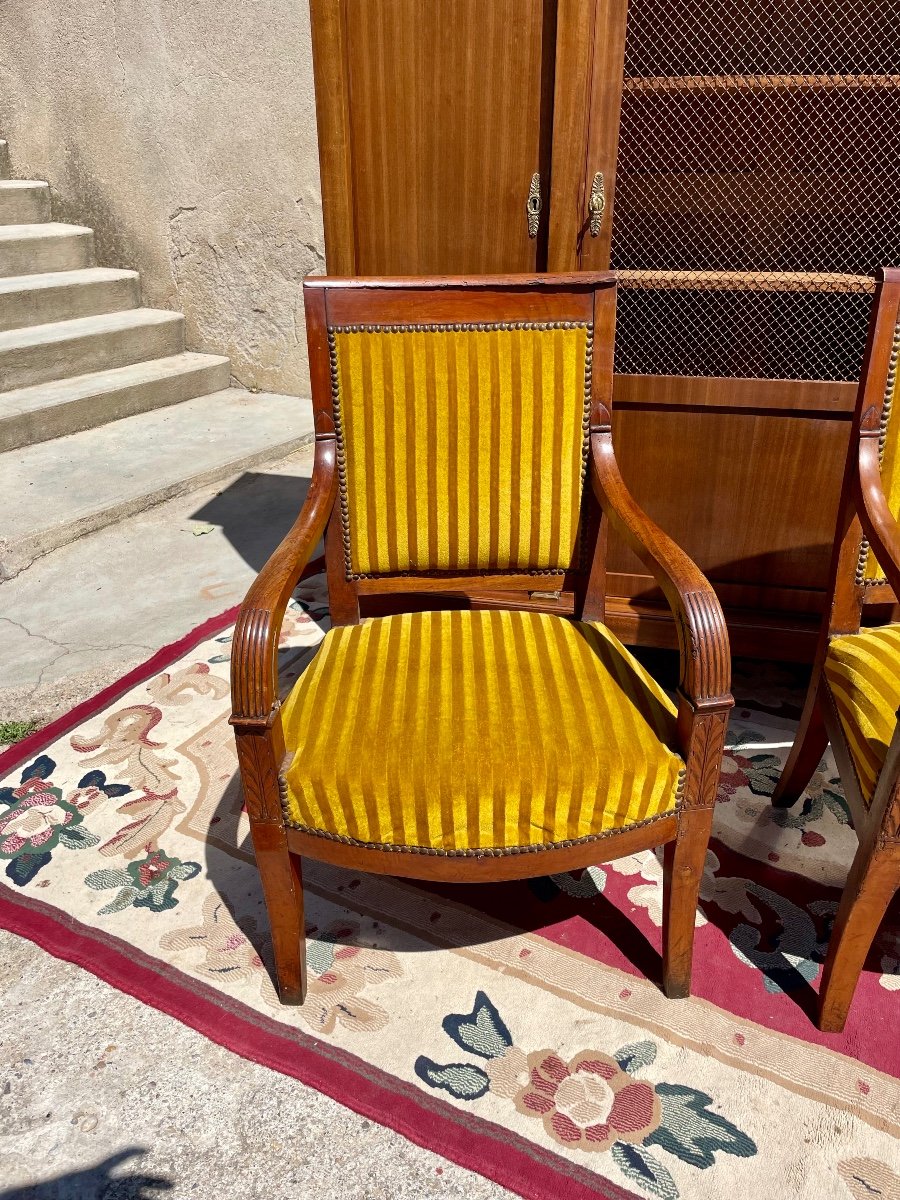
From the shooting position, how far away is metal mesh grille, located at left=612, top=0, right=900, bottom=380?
2.01 m

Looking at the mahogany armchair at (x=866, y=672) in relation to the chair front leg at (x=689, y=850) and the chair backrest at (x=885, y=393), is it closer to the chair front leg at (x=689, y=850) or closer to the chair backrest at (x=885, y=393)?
the chair backrest at (x=885, y=393)

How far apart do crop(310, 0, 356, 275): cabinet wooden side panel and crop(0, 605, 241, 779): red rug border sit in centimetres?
103

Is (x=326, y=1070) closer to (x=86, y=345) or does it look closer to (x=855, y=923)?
(x=855, y=923)

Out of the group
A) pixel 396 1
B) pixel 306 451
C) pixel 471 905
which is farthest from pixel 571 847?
pixel 306 451

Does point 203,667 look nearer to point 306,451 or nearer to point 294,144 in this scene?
point 306,451

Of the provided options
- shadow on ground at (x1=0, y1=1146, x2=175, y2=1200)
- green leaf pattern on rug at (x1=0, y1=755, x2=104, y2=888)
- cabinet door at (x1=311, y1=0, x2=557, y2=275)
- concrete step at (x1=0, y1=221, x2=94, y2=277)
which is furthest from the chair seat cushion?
concrete step at (x1=0, y1=221, x2=94, y2=277)

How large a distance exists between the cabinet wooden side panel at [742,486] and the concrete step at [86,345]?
11.1 ft

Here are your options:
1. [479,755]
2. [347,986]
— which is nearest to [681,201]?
[479,755]

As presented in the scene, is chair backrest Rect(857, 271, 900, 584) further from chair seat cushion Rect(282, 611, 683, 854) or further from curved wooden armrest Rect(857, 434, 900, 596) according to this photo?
chair seat cushion Rect(282, 611, 683, 854)

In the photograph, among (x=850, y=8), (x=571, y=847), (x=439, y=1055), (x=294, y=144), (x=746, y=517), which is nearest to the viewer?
(x=571, y=847)

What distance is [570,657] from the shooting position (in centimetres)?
156

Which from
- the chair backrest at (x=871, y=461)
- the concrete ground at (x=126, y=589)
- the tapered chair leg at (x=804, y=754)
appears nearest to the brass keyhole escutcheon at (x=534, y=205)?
the chair backrest at (x=871, y=461)

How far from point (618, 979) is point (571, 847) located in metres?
0.42

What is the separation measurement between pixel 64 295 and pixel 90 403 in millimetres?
916
